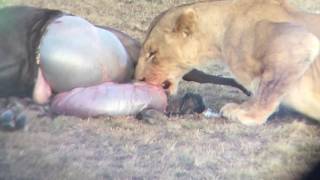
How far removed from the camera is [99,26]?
1352mm

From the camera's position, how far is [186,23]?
1511 mm

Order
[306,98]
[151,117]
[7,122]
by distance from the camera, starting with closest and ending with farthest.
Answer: [7,122]
[151,117]
[306,98]

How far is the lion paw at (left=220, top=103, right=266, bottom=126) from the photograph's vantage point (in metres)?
1.40

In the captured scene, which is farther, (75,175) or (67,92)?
(67,92)

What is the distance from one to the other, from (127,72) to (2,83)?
25 cm

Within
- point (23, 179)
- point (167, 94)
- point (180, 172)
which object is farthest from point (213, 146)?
point (23, 179)

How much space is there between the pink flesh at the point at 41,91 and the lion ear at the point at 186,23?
346 mm

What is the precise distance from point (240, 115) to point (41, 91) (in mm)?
388

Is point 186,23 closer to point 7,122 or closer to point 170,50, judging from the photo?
point 170,50

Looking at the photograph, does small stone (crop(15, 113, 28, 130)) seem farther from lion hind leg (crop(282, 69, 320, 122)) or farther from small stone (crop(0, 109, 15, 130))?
lion hind leg (crop(282, 69, 320, 122))

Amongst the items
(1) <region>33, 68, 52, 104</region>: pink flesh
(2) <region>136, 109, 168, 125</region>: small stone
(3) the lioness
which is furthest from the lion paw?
(1) <region>33, 68, 52, 104</region>: pink flesh

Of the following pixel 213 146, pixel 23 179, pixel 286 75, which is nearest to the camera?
pixel 23 179

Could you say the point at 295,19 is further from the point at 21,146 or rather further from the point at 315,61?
the point at 21,146

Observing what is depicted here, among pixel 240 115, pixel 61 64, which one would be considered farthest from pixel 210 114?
pixel 61 64
